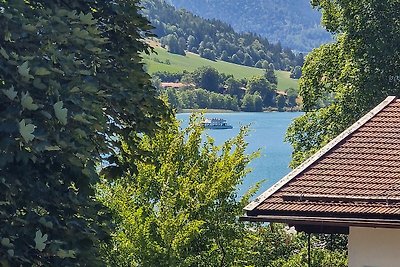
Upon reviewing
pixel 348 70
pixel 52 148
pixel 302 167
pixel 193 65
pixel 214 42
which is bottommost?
pixel 302 167

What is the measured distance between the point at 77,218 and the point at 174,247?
7210 mm

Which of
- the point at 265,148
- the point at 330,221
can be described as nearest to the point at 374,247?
the point at 330,221

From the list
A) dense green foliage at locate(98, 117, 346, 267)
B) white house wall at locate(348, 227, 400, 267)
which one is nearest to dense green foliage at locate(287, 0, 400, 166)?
dense green foliage at locate(98, 117, 346, 267)

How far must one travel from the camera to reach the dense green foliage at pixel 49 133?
4.39 metres

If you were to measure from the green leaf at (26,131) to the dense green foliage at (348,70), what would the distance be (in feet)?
47.5

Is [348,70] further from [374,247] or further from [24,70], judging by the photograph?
[24,70]

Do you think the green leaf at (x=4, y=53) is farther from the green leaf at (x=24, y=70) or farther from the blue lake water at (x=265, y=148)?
the blue lake water at (x=265, y=148)

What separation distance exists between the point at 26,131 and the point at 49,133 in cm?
27

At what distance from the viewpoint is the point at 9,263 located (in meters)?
4.34

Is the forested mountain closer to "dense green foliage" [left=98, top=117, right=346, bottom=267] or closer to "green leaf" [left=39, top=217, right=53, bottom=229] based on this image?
"dense green foliage" [left=98, top=117, right=346, bottom=267]

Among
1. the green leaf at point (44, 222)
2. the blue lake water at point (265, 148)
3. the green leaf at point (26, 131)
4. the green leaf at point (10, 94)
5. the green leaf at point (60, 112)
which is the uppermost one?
the green leaf at point (10, 94)

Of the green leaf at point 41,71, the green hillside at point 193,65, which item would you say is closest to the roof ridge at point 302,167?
the green leaf at point 41,71

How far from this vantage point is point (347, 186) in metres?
7.36

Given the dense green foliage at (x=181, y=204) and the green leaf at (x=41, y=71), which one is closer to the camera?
the green leaf at (x=41, y=71)
